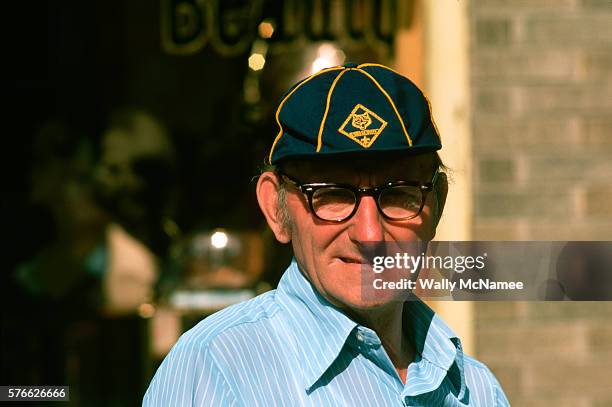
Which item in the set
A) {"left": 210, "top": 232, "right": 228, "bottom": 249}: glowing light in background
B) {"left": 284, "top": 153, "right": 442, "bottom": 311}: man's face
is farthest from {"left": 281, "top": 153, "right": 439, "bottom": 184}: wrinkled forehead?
{"left": 210, "top": 232, "right": 228, "bottom": 249}: glowing light in background

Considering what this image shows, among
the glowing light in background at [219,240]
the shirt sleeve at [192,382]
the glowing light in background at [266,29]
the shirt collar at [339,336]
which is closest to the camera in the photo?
the shirt sleeve at [192,382]

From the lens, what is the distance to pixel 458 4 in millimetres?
3473

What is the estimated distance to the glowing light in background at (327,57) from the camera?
344 cm

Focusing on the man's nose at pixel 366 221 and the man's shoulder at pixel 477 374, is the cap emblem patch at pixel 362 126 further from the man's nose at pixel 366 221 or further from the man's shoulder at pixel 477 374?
the man's shoulder at pixel 477 374

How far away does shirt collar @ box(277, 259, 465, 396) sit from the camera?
152 cm

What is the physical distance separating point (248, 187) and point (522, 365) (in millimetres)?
1214

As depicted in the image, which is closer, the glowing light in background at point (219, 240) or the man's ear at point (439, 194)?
the man's ear at point (439, 194)

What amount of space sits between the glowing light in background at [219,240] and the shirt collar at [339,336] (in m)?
→ 2.19

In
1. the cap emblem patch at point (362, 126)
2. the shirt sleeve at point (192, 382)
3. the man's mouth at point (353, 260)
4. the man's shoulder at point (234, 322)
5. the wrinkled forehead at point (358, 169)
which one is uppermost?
the cap emblem patch at point (362, 126)

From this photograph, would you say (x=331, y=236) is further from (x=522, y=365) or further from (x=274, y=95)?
(x=274, y=95)

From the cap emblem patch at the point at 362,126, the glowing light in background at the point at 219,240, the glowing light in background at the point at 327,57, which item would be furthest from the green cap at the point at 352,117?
the glowing light in background at the point at 219,240

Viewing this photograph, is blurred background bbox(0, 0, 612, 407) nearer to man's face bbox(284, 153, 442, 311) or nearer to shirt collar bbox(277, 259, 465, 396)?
shirt collar bbox(277, 259, 465, 396)

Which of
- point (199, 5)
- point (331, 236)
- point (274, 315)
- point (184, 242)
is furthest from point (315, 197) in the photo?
point (184, 242)

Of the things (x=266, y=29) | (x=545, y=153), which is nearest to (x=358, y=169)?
(x=545, y=153)
